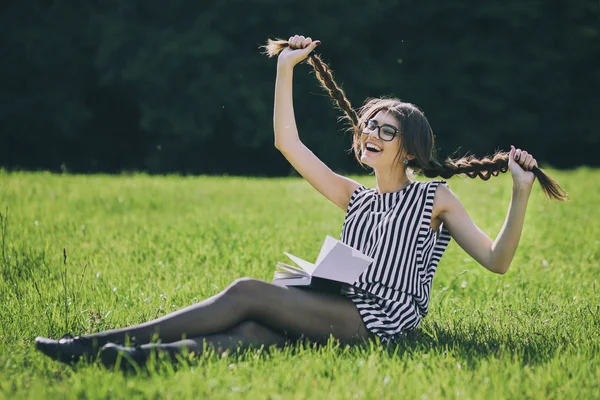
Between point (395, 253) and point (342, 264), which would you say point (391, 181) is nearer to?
point (395, 253)

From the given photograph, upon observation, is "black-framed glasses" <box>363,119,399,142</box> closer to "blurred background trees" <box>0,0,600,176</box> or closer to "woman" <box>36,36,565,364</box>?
"woman" <box>36,36,565,364</box>

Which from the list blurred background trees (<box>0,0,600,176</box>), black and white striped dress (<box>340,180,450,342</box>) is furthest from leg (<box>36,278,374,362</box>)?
blurred background trees (<box>0,0,600,176</box>)

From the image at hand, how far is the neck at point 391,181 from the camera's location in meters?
3.93

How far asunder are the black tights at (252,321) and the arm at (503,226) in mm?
668

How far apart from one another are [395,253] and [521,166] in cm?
76

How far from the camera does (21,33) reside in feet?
68.1

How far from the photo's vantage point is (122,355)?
3045 millimetres

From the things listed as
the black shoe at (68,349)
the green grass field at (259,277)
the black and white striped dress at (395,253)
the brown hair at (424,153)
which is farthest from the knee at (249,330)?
the brown hair at (424,153)

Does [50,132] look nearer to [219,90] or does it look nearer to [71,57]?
[71,57]

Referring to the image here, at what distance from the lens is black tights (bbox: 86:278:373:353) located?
3.21m

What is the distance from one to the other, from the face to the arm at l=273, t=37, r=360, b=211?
0.27 m

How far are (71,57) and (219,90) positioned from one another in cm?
460

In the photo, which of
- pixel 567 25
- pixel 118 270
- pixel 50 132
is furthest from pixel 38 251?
pixel 567 25

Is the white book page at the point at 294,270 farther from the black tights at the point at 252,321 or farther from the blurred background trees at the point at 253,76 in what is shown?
the blurred background trees at the point at 253,76
